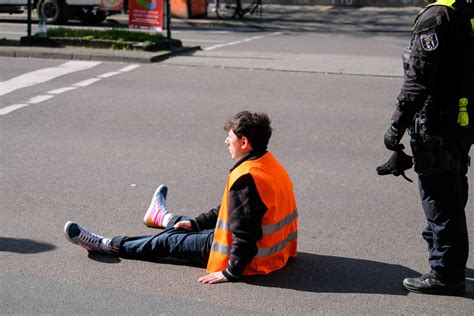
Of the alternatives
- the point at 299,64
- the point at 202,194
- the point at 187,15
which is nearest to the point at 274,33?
the point at 187,15

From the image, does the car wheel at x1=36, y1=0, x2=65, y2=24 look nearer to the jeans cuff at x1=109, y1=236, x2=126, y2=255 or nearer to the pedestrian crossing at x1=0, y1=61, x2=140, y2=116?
the pedestrian crossing at x1=0, y1=61, x2=140, y2=116

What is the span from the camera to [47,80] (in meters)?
13.2

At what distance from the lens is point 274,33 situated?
22.3m

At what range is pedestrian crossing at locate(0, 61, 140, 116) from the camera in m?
11.4

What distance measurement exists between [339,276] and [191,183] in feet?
8.17

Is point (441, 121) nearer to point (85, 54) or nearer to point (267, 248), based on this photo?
point (267, 248)

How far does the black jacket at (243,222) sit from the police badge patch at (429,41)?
1335 millimetres

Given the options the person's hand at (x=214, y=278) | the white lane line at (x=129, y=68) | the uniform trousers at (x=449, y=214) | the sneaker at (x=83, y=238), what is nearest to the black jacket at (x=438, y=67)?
the uniform trousers at (x=449, y=214)

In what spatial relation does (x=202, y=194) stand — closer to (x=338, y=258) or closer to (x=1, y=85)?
(x=338, y=258)

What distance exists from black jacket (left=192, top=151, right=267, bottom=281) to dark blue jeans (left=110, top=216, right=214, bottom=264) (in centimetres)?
37

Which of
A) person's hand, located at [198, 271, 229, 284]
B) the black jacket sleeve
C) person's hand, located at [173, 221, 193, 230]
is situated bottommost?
person's hand, located at [198, 271, 229, 284]

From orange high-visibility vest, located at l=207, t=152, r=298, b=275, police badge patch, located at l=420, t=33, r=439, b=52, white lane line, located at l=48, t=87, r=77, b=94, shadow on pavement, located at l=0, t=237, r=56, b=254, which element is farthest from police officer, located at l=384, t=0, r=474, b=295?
white lane line, located at l=48, t=87, r=77, b=94

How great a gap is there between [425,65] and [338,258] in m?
1.70

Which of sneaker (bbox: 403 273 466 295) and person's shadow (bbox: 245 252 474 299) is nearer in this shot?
sneaker (bbox: 403 273 466 295)
